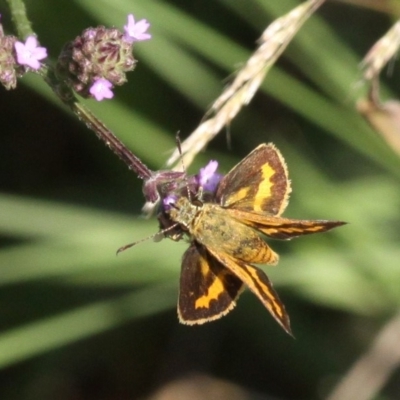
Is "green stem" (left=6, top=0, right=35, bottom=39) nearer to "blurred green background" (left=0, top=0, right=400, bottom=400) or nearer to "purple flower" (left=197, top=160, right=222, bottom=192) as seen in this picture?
"purple flower" (left=197, top=160, right=222, bottom=192)

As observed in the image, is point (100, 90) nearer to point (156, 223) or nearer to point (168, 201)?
point (168, 201)

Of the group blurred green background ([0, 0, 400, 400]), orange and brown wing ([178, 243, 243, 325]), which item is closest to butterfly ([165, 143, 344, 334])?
orange and brown wing ([178, 243, 243, 325])

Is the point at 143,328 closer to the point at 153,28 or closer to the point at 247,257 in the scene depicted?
the point at 153,28

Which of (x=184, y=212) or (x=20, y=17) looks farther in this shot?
(x=184, y=212)

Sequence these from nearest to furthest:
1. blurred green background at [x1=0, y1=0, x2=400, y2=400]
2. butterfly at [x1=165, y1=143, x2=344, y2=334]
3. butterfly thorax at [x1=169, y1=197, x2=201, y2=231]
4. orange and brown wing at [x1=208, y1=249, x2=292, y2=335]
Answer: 1. orange and brown wing at [x1=208, y1=249, x2=292, y2=335]
2. butterfly at [x1=165, y1=143, x2=344, y2=334]
3. butterfly thorax at [x1=169, y1=197, x2=201, y2=231]
4. blurred green background at [x1=0, y1=0, x2=400, y2=400]

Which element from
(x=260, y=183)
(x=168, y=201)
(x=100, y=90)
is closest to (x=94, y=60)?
(x=100, y=90)

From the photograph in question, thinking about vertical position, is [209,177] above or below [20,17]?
below
